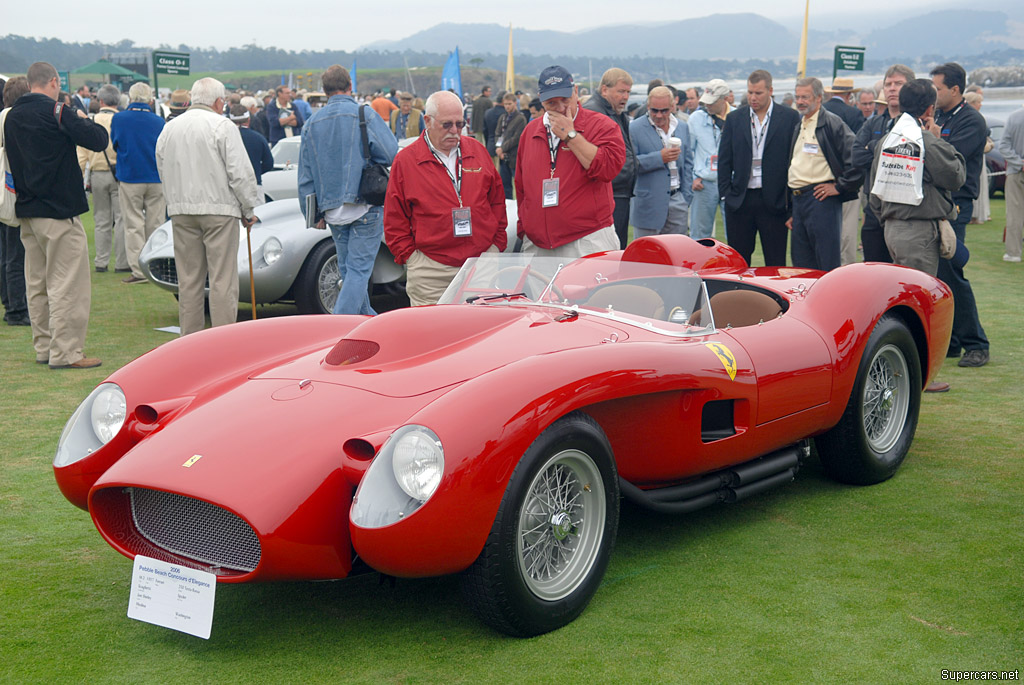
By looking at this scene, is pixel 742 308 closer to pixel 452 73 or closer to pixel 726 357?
pixel 726 357

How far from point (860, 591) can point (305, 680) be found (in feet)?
6.29

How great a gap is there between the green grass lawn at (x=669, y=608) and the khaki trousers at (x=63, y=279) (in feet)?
8.71

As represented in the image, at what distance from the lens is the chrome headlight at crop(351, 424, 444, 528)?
274cm

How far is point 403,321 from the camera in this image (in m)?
3.71

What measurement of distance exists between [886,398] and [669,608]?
2043 millimetres

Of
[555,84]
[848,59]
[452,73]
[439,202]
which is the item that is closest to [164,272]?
[439,202]

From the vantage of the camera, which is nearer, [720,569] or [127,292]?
[720,569]

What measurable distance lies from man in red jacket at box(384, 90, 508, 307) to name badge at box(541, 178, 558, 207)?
0.93 feet

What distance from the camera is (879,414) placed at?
4.68 m

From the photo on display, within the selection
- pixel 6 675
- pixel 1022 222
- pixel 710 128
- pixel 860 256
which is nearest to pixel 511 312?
pixel 6 675

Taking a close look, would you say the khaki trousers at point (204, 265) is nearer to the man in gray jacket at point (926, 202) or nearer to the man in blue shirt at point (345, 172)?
the man in blue shirt at point (345, 172)

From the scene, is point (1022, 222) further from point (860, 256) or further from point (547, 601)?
point (547, 601)

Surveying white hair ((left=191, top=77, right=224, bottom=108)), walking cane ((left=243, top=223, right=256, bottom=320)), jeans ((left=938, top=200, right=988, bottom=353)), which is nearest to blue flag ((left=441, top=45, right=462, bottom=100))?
walking cane ((left=243, top=223, right=256, bottom=320))

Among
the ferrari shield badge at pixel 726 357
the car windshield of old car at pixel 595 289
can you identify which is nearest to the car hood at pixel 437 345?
the car windshield of old car at pixel 595 289
